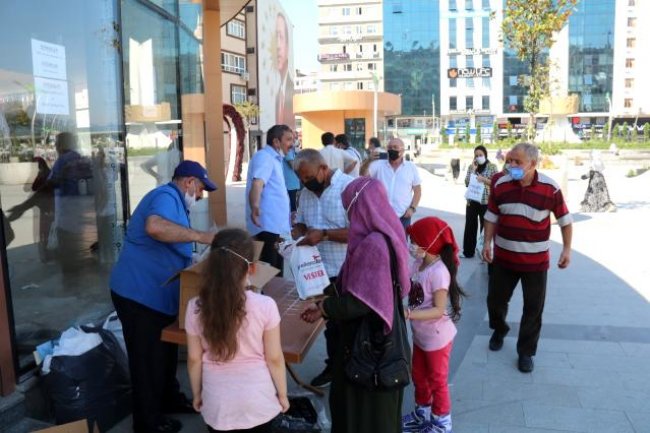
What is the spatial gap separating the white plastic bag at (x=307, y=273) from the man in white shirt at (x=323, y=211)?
396 mm

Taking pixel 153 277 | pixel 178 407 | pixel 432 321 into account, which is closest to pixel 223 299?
pixel 153 277

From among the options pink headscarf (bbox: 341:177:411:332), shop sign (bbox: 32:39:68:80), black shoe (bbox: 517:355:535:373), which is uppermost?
shop sign (bbox: 32:39:68:80)

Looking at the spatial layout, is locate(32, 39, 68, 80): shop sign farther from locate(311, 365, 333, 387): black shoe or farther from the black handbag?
the black handbag

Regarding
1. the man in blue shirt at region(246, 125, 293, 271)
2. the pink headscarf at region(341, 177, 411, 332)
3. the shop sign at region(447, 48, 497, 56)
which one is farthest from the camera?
the shop sign at region(447, 48, 497, 56)

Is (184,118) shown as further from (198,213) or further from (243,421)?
(243,421)

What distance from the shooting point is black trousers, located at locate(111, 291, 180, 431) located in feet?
11.3

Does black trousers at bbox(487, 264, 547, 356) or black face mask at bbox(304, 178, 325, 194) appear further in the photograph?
black trousers at bbox(487, 264, 547, 356)

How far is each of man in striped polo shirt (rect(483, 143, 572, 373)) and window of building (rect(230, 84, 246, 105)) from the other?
153 ft

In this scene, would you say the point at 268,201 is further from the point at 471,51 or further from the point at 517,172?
the point at 471,51

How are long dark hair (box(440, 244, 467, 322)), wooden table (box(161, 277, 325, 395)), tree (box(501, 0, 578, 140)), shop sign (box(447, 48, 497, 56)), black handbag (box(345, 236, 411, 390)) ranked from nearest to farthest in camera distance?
black handbag (box(345, 236, 411, 390))
wooden table (box(161, 277, 325, 395))
long dark hair (box(440, 244, 467, 322))
tree (box(501, 0, 578, 140))
shop sign (box(447, 48, 497, 56))

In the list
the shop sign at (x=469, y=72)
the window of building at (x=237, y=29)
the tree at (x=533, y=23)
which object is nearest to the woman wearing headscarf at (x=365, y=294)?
the tree at (x=533, y=23)

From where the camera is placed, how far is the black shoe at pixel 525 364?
473cm

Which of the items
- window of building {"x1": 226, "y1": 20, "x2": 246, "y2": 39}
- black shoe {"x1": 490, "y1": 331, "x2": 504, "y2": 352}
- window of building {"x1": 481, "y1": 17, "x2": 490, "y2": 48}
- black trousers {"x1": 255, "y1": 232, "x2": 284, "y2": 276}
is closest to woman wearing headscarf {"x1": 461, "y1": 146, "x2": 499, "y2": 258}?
black shoe {"x1": 490, "y1": 331, "x2": 504, "y2": 352}

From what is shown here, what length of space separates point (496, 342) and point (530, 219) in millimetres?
1259
